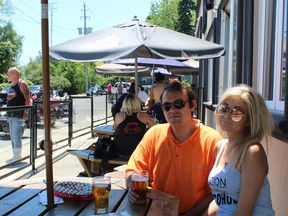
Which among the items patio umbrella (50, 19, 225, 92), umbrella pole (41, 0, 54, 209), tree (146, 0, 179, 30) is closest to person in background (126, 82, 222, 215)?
umbrella pole (41, 0, 54, 209)

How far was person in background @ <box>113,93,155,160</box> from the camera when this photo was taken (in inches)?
201

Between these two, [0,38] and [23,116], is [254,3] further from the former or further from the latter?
[0,38]

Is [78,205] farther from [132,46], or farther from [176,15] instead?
[176,15]

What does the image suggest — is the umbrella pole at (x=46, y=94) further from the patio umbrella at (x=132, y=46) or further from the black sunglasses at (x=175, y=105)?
the patio umbrella at (x=132, y=46)

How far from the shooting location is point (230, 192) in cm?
206

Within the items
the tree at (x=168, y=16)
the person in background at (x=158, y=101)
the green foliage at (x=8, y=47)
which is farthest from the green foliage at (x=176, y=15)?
the person in background at (x=158, y=101)

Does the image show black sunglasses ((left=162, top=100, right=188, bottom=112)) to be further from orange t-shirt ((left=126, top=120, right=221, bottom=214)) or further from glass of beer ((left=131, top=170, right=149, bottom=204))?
glass of beer ((left=131, top=170, right=149, bottom=204))

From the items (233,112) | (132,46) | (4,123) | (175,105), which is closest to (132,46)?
(132,46)

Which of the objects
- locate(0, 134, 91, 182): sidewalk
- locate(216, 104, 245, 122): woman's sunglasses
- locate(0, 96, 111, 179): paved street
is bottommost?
locate(0, 134, 91, 182): sidewalk

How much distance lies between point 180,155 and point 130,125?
2.55m

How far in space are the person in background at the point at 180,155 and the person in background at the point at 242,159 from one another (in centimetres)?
36

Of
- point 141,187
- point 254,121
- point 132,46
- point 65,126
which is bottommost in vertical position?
point 65,126

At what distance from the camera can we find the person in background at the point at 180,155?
104 inches

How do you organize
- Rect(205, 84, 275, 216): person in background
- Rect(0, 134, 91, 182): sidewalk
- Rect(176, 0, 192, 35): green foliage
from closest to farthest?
1. Rect(205, 84, 275, 216): person in background
2. Rect(0, 134, 91, 182): sidewalk
3. Rect(176, 0, 192, 35): green foliage
